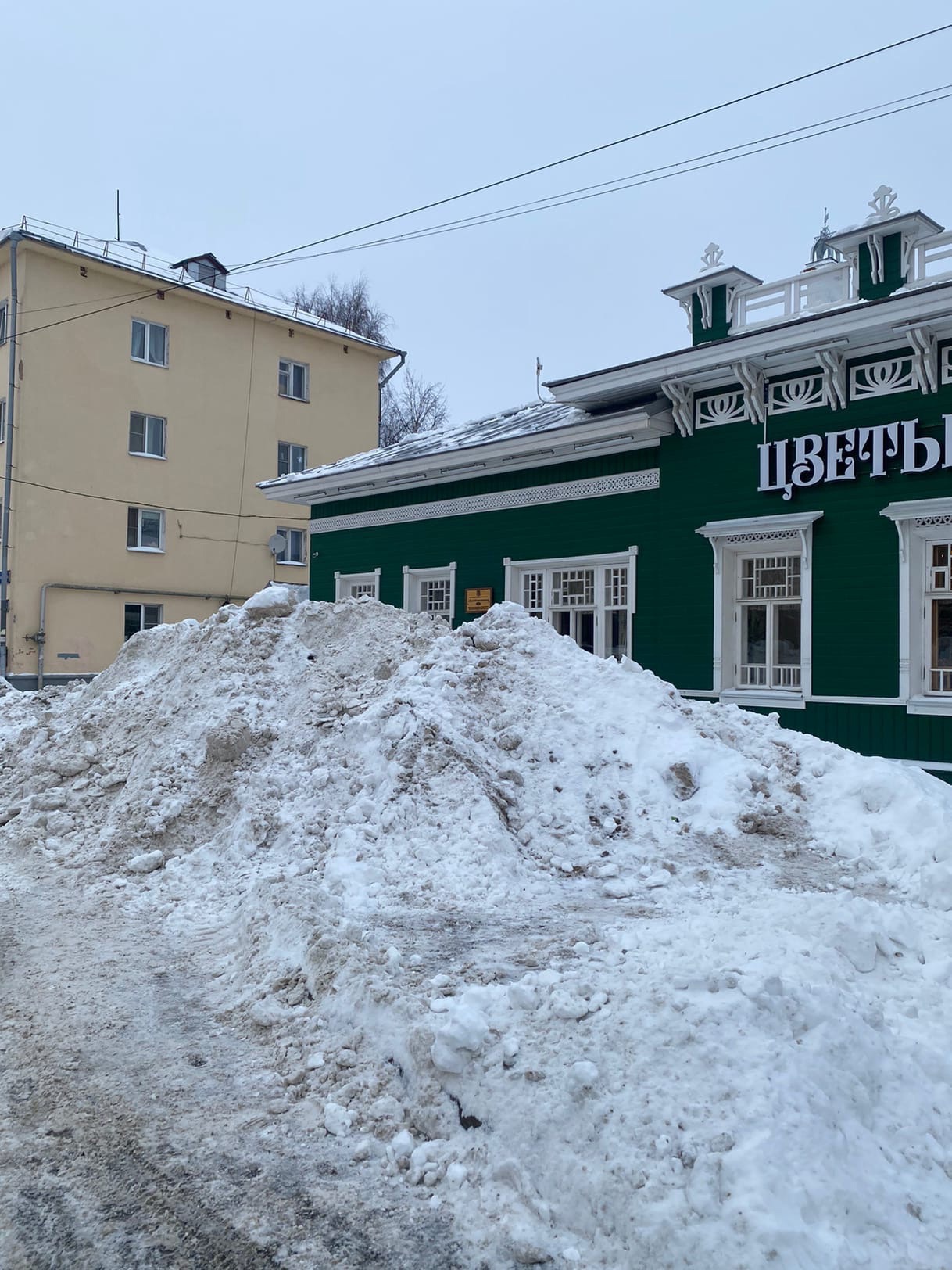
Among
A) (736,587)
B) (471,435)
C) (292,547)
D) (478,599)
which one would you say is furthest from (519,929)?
(292,547)

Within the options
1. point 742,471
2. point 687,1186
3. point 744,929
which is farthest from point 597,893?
A: point 742,471

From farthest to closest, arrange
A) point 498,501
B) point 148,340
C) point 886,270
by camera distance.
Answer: point 148,340, point 498,501, point 886,270

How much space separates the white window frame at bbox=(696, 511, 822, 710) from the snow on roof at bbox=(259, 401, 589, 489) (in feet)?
9.92

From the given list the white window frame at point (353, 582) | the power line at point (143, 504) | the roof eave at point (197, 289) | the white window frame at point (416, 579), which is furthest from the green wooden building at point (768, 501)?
the power line at point (143, 504)

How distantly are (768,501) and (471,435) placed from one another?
6778 mm

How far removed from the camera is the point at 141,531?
2622 centimetres

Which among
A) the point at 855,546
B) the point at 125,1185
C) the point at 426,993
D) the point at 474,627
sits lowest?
the point at 125,1185

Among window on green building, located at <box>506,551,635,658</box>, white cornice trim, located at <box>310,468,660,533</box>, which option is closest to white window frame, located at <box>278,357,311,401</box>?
white cornice trim, located at <box>310,468,660,533</box>

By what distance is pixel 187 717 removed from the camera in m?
9.72

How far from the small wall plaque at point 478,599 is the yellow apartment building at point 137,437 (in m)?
10.8

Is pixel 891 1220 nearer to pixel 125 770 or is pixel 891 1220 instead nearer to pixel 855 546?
pixel 125 770

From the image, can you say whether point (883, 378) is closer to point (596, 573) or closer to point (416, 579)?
point (596, 573)

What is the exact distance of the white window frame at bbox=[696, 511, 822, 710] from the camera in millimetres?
11969

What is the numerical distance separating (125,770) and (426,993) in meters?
5.62
